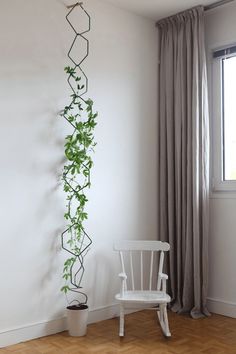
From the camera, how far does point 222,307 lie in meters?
3.79

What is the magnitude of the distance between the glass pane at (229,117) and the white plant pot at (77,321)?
68.9 inches

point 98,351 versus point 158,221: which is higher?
point 158,221

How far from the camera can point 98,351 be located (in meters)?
2.95

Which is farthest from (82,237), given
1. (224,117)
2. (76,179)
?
(224,117)

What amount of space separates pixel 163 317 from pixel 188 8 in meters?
2.75

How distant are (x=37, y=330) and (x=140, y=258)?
1.20 m

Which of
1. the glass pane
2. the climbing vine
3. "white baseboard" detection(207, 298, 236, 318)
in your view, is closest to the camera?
the climbing vine

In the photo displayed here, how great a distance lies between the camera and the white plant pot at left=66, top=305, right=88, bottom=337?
3201 mm

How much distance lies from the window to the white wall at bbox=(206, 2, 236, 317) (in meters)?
0.08

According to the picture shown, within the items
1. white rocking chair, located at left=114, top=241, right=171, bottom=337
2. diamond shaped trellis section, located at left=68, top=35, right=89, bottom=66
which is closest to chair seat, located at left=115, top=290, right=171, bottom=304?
white rocking chair, located at left=114, top=241, right=171, bottom=337

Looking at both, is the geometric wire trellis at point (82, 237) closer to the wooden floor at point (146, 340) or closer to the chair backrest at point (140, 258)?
the chair backrest at point (140, 258)

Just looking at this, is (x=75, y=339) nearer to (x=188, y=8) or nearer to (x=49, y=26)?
(x=49, y=26)

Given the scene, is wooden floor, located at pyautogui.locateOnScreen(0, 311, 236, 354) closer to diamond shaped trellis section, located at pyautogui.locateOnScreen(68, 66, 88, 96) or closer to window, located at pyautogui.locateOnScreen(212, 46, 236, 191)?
window, located at pyautogui.locateOnScreen(212, 46, 236, 191)

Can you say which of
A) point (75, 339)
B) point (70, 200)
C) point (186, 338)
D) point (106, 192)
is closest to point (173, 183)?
point (106, 192)
